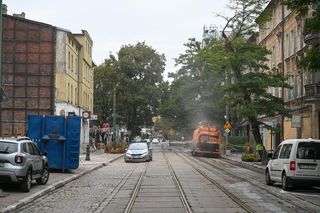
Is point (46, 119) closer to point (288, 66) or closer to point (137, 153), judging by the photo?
point (137, 153)

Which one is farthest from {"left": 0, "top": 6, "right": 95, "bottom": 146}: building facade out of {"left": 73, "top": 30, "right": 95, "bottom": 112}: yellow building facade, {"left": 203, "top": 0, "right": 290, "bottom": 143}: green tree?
{"left": 203, "top": 0, "right": 290, "bottom": 143}: green tree

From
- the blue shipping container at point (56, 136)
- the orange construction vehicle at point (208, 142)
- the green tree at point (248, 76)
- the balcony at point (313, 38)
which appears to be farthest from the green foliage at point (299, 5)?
the orange construction vehicle at point (208, 142)

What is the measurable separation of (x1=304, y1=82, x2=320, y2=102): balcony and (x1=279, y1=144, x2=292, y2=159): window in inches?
572

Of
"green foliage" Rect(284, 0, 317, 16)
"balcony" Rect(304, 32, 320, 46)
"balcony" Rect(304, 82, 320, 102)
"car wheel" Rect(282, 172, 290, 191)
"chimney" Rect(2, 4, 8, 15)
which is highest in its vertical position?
"chimney" Rect(2, 4, 8, 15)

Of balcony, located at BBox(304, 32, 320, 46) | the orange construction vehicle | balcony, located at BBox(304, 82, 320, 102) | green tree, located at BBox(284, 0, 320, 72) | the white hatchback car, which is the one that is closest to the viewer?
green tree, located at BBox(284, 0, 320, 72)

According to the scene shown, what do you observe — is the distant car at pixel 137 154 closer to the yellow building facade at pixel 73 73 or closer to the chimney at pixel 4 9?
the yellow building facade at pixel 73 73

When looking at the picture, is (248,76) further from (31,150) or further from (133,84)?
(133,84)

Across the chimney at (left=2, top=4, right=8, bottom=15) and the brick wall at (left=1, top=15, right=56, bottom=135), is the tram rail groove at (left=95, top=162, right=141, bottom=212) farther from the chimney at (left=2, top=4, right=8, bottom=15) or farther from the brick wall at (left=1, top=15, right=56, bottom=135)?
the chimney at (left=2, top=4, right=8, bottom=15)

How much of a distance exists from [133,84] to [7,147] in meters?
67.1

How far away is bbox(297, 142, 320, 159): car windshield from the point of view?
19938mm

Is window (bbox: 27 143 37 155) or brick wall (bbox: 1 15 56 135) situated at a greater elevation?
brick wall (bbox: 1 15 56 135)

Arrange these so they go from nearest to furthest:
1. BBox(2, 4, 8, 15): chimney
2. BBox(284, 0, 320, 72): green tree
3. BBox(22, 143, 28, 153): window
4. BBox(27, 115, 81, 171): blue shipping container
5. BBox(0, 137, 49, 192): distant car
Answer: BBox(0, 137, 49, 192): distant car, BBox(22, 143, 28, 153): window, BBox(284, 0, 320, 72): green tree, BBox(27, 115, 81, 171): blue shipping container, BBox(2, 4, 8, 15): chimney

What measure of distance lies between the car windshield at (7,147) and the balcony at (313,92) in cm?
2184

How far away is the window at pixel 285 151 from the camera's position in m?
20.5
